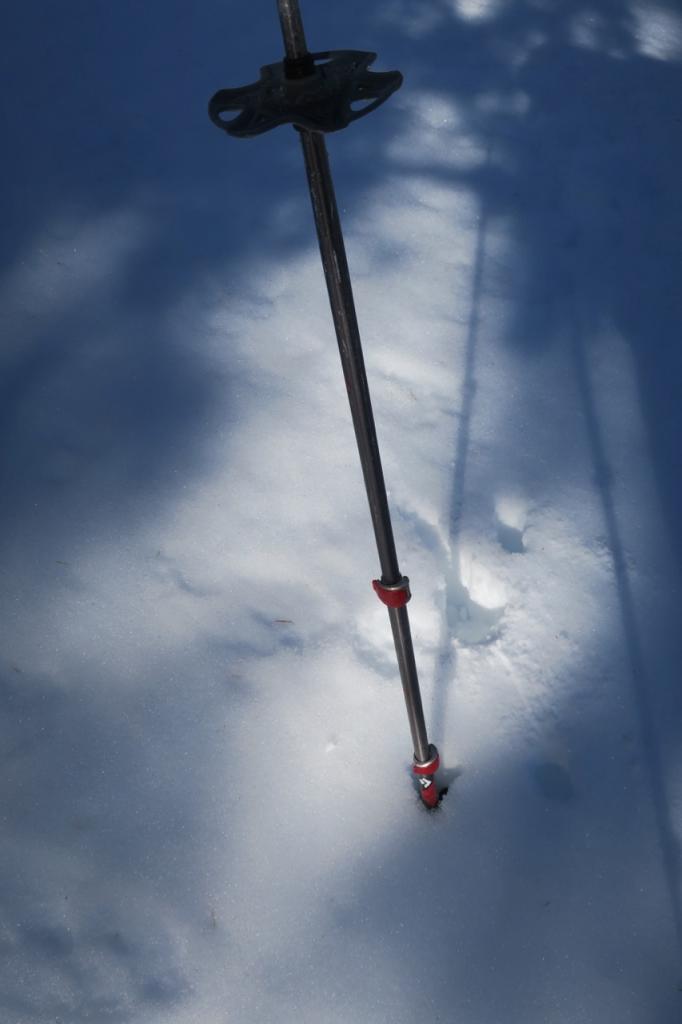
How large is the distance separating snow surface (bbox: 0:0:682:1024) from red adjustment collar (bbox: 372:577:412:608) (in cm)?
32

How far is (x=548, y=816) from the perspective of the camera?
936mm

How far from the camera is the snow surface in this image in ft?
2.91

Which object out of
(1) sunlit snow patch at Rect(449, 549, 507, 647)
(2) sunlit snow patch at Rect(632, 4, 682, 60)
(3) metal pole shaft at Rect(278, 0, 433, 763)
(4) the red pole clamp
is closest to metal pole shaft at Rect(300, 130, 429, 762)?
(3) metal pole shaft at Rect(278, 0, 433, 763)

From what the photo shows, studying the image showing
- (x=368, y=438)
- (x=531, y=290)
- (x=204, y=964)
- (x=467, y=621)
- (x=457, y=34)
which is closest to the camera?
(x=368, y=438)

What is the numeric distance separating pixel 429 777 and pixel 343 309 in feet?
1.81

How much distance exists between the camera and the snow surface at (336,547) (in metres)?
0.89

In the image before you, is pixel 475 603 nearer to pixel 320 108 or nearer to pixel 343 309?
pixel 343 309

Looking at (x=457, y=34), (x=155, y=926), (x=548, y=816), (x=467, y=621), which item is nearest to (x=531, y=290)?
(x=467, y=621)

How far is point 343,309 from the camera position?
548mm

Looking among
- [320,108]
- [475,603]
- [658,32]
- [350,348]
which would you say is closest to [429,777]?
[475,603]

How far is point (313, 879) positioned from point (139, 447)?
2.08ft

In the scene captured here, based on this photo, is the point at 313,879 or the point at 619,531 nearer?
the point at 313,879

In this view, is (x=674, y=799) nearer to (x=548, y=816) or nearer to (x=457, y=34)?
(x=548, y=816)

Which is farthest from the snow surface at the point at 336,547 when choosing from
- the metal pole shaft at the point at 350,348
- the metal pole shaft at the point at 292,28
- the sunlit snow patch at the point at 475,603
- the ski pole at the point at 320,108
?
the metal pole shaft at the point at 292,28
